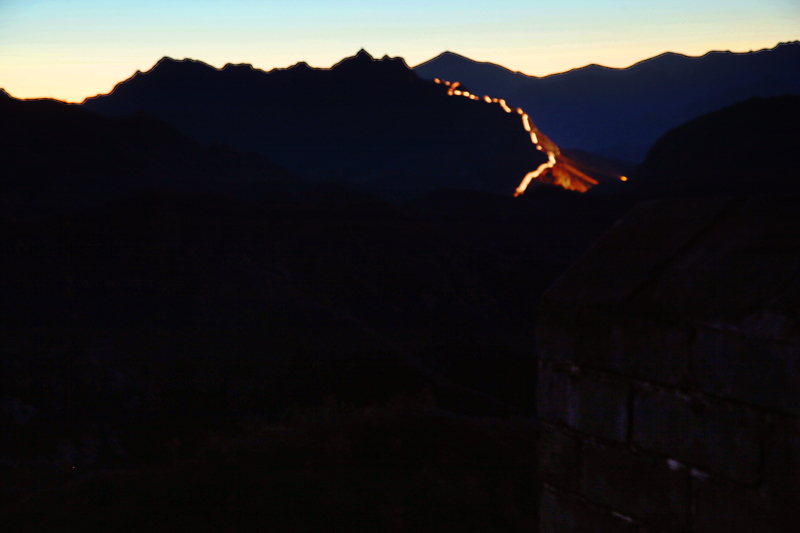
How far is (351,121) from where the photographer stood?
87.1 metres

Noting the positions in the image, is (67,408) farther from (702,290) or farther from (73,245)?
(702,290)

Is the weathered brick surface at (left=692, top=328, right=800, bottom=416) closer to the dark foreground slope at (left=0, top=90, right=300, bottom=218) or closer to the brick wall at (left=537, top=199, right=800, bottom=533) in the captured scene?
the brick wall at (left=537, top=199, right=800, bottom=533)

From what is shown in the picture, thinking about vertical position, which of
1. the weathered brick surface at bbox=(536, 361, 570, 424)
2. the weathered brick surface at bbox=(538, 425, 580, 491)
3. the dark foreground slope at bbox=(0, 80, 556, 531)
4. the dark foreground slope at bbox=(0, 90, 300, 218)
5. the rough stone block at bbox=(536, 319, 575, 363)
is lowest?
the dark foreground slope at bbox=(0, 80, 556, 531)

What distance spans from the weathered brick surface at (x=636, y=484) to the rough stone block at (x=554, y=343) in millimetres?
360

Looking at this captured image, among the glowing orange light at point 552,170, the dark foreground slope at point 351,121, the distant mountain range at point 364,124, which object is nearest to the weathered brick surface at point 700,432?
the glowing orange light at point 552,170

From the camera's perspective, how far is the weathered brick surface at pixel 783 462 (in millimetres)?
1938

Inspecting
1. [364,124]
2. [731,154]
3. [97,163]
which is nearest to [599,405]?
[97,163]

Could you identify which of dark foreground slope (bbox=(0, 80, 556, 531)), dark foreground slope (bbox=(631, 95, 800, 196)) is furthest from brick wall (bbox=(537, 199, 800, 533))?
dark foreground slope (bbox=(631, 95, 800, 196))

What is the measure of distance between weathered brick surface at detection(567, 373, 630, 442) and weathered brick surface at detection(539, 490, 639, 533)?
31cm


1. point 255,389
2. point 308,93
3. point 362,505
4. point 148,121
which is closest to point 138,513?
point 362,505

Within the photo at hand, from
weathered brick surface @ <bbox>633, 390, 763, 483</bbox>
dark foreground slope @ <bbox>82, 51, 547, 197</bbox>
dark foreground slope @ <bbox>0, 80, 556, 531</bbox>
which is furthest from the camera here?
dark foreground slope @ <bbox>82, 51, 547, 197</bbox>

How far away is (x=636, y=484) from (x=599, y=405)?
31 cm

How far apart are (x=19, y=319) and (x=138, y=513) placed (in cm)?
1808

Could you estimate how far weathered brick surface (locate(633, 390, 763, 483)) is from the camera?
81.1 inches
